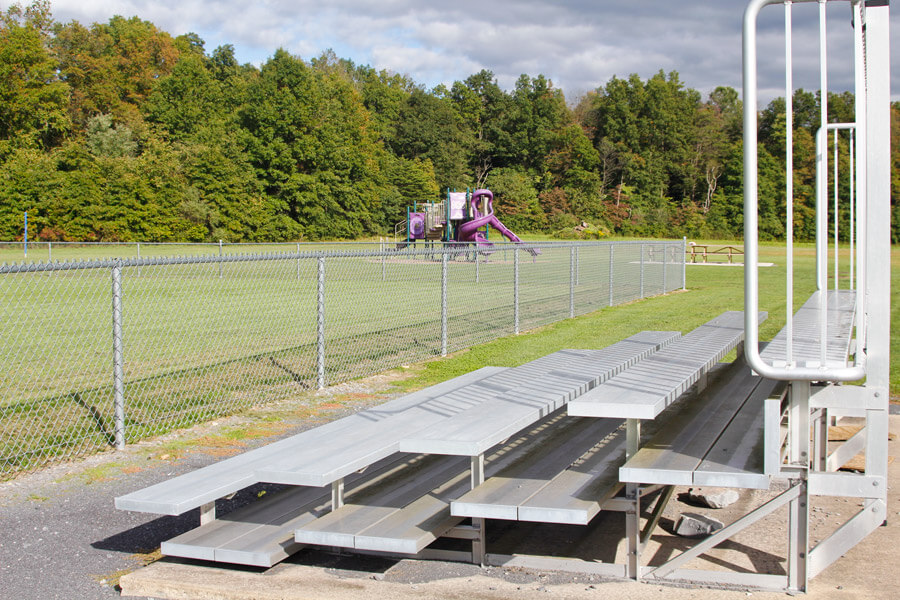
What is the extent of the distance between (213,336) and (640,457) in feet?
33.0

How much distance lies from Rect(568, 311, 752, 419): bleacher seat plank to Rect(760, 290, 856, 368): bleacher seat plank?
1.63ft

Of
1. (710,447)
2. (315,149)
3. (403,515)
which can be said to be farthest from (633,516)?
(315,149)

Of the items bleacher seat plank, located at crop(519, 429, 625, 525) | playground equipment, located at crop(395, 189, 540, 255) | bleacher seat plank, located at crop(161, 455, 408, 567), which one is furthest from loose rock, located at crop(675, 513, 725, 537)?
playground equipment, located at crop(395, 189, 540, 255)

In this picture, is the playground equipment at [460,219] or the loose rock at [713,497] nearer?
the loose rock at [713,497]

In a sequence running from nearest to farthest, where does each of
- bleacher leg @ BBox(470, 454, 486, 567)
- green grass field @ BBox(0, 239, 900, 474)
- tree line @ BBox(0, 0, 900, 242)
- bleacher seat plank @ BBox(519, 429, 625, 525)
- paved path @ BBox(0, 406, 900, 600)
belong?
bleacher seat plank @ BBox(519, 429, 625, 525)
paved path @ BBox(0, 406, 900, 600)
bleacher leg @ BBox(470, 454, 486, 567)
green grass field @ BBox(0, 239, 900, 474)
tree line @ BBox(0, 0, 900, 242)

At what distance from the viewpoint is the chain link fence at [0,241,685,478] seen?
22.9ft

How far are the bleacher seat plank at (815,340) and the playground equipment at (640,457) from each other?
0.06 ft

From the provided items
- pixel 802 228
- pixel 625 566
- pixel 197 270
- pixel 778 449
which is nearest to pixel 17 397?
pixel 625 566

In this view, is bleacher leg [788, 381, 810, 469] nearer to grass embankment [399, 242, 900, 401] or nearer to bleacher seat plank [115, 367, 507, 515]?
bleacher seat plank [115, 367, 507, 515]

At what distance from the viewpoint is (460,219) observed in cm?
3834

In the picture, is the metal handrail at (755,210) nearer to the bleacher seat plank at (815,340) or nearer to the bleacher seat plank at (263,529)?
the bleacher seat plank at (815,340)

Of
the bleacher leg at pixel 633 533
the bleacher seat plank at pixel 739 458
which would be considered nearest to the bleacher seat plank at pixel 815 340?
the bleacher seat plank at pixel 739 458

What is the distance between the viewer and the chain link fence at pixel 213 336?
6988 mm

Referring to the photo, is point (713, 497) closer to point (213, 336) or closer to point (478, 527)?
point (478, 527)
